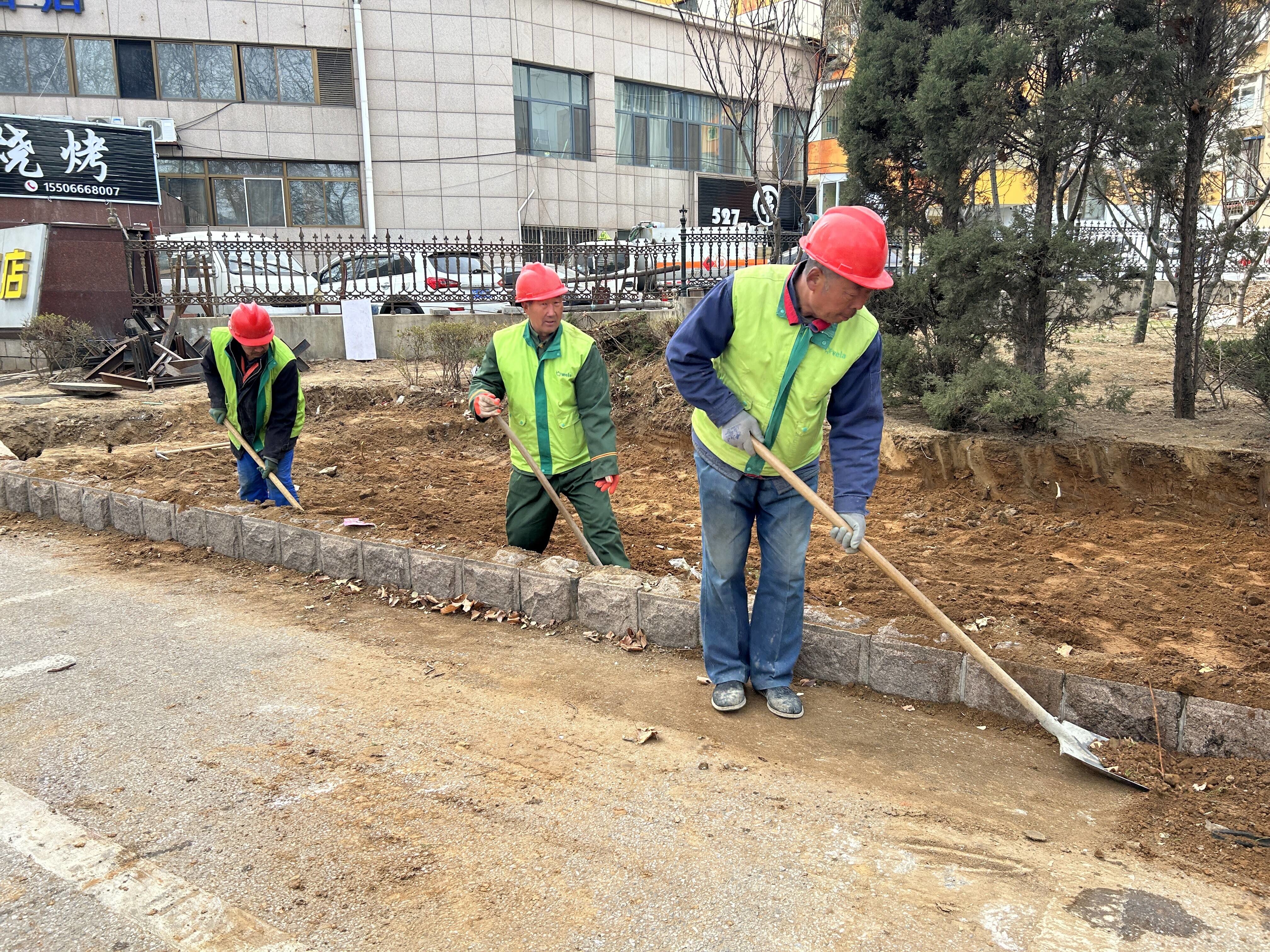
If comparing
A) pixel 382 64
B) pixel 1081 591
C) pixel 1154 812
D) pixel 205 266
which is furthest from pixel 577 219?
pixel 1154 812

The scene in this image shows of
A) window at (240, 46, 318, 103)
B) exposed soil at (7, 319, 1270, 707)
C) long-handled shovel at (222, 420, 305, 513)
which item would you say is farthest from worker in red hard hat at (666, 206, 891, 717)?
window at (240, 46, 318, 103)

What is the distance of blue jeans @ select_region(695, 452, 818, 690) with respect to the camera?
353 centimetres

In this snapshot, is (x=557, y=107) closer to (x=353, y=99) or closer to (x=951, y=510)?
(x=353, y=99)

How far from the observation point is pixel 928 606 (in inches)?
126

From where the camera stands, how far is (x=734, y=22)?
39.3 feet

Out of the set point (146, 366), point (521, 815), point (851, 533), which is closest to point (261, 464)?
point (521, 815)

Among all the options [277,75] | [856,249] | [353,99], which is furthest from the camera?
[353,99]

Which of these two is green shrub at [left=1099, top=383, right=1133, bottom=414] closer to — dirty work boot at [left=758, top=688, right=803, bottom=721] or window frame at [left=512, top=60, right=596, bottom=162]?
dirty work boot at [left=758, top=688, right=803, bottom=721]

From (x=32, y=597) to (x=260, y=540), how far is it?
118 cm

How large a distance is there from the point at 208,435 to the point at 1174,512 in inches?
343

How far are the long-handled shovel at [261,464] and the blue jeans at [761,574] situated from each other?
10.2 ft

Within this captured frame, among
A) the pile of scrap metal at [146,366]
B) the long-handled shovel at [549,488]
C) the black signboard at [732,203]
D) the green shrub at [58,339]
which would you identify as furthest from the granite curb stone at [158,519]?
the black signboard at [732,203]

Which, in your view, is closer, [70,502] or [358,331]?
[70,502]

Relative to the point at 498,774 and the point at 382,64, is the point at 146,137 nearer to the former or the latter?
the point at 382,64
